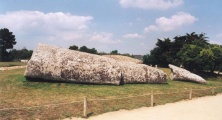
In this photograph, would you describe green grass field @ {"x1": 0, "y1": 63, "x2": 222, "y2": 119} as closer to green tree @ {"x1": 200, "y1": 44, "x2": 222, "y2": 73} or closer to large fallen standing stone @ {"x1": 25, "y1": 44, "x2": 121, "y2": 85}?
large fallen standing stone @ {"x1": 25, "y1": 44, "x2": 121, "y2": 85}

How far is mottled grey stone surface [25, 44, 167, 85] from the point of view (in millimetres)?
19109

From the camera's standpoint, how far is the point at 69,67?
19.9 m

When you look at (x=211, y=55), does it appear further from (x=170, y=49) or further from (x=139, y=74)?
(x=139, y=74)

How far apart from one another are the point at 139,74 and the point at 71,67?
6679 mm

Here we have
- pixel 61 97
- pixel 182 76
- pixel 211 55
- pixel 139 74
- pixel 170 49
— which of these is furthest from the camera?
pixel 170 49

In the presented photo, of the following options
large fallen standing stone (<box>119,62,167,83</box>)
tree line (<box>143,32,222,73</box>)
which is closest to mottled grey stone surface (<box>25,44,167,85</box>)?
large fallen standing stone (<box>119,62,167,83</box>)

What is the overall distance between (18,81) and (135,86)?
29.6 ft

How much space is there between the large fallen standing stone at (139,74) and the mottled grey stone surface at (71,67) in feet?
0.53

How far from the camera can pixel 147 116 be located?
1473 centimetres

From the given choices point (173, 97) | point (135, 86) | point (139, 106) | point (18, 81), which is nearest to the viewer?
point (139, 106)

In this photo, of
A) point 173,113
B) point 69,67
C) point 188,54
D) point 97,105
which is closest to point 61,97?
point 97,105

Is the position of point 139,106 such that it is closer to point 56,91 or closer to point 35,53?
point 56,91

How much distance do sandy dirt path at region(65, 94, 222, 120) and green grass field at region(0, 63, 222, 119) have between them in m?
0.77

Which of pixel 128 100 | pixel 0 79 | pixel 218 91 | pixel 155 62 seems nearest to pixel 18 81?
pixel 0 79
